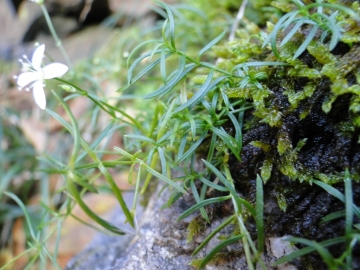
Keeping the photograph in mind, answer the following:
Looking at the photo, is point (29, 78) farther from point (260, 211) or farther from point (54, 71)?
point (260, 211)

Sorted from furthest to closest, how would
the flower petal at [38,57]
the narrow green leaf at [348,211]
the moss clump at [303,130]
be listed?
the flower petal at [38,57] < the moss clump at [303,130] < the narrow green leaf at [348,211]

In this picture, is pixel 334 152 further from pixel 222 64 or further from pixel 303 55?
pixel 222 64

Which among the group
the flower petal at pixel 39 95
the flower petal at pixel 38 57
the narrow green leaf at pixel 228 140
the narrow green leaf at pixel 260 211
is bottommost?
the narrow green leaf at pixel 260 211

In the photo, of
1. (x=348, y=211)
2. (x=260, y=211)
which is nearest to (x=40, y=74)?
(x=260, y=211)

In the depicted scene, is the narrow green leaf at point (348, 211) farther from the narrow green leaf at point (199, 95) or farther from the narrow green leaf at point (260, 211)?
the narrow green leaf at point (199, 95)

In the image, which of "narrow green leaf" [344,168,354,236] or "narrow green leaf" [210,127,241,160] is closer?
"narrow green leaf" [344,168,354,236]

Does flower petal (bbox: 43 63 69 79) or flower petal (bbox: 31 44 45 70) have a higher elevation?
flower petal (bbox: 31 44 45 70)

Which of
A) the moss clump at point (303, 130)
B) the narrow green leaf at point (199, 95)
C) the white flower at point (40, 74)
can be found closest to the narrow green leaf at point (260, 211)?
the moss clump at point (303, 130)

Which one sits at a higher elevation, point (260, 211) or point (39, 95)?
point (39, 95)

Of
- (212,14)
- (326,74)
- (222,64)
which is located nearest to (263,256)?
(326,74)

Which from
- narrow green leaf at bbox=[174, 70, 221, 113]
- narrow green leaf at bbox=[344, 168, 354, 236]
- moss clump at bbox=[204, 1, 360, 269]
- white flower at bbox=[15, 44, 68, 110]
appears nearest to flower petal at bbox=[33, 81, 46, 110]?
white flower at bbox=[15, 44, 68, 110]

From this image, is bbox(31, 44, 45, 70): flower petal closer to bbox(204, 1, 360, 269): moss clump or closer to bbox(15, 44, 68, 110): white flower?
bbox(15, 44, 68, 110): white flower
